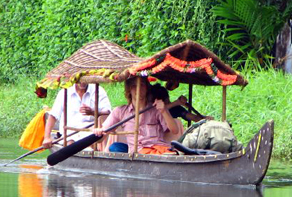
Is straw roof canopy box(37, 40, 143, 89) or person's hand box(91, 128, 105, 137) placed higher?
straw roof canopy box(37, 40, 143, 89)

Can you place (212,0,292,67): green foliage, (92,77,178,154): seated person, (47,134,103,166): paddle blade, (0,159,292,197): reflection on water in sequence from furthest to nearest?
(212,0,292,67): green foliage → (47,134,103,166): paddle blade → (92,77,178,154): seated person → (0,159,292,197): reflection on water

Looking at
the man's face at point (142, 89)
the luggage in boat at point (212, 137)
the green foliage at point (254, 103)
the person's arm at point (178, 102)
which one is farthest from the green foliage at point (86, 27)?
the luggage in boat at point (212, 137)

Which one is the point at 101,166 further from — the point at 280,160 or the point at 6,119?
the point at 6,119

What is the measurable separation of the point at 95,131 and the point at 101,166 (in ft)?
1.82

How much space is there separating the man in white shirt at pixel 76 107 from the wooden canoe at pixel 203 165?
1.09 meters

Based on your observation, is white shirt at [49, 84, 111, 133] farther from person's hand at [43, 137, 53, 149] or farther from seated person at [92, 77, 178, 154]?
seated person at [92, 77, 178, 154]

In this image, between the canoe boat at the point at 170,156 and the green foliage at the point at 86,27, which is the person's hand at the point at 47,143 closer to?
the canoe boat at the point at 170,156

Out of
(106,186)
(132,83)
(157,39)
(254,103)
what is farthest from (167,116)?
(157,39)

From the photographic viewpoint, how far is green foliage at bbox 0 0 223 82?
55.6 ft

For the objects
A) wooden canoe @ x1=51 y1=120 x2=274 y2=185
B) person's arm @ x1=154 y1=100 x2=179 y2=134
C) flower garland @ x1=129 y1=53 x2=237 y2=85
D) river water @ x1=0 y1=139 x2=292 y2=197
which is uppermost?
flower garland @ x1=129 y1=53 x2=237 y2=85

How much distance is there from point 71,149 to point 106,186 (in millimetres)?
1186

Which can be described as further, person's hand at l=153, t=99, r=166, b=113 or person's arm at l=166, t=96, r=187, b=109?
person's arm at l=166, t=96, r=187, b=109

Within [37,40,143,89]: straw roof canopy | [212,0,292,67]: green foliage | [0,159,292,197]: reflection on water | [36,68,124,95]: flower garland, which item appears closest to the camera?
[0,159,292,197]: reflection on water

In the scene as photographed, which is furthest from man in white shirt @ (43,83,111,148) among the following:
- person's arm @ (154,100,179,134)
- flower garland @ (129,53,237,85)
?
flower garland @ (129,53,237,85)
